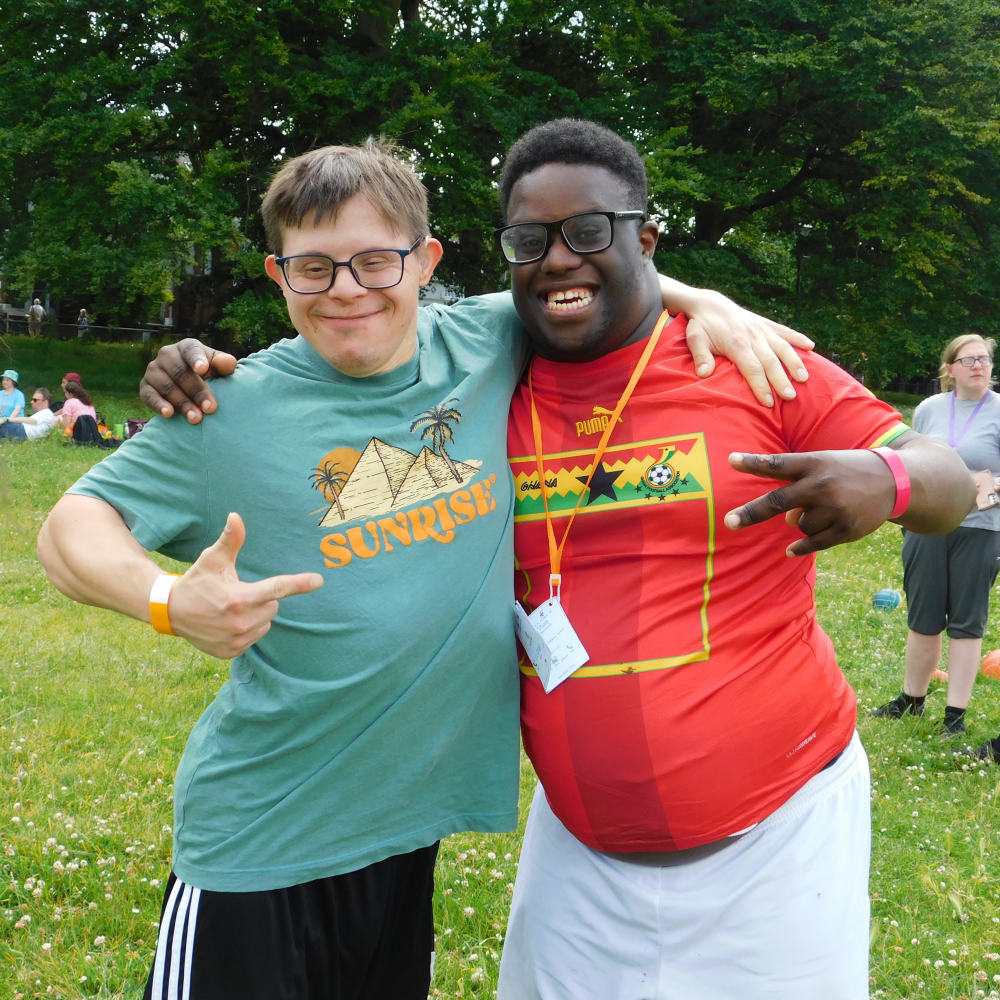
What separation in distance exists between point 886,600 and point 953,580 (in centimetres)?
325

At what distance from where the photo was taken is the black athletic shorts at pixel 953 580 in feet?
19.9

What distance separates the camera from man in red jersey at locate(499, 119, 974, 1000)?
2.10 meters

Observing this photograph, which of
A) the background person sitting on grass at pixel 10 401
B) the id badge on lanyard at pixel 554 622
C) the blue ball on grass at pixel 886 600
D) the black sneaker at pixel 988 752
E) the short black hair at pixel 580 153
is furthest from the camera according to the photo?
the background person sitting on grass at pixel 10 401

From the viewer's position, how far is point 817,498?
6.11 feet

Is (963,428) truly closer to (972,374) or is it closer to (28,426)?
(972,374)

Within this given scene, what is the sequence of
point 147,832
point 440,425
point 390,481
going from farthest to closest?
point 147,832 < point 440,425 < point 390,481

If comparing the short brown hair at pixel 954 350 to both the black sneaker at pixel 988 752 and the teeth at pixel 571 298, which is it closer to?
the black sneaker at pixel 988 752

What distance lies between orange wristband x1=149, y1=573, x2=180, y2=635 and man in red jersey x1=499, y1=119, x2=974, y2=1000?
900 millimetres

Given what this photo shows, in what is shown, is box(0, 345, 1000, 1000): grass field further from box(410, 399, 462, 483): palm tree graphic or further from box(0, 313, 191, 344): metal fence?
box(0, 313, 191, 344): metal fence

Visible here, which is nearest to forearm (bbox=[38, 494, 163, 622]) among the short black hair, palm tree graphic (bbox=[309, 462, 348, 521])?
palm tree graphic (bbox=[309, 462, 348, 521])

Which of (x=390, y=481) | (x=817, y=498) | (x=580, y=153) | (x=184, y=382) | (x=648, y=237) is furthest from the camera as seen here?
(x=648, y=237)

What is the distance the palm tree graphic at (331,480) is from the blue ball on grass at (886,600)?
26.8 ft

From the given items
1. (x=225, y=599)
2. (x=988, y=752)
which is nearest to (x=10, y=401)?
(x=988, y=752)

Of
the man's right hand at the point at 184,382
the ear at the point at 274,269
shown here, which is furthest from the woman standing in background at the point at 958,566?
the man's right hand at the point at 184,382
